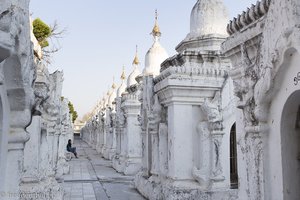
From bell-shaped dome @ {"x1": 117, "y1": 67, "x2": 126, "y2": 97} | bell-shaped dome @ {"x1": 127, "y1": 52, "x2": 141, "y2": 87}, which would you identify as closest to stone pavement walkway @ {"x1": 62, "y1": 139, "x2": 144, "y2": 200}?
bell-shaped dome @ {"x1": 127, "y1": 52, "x2": 141, "y2": 87}

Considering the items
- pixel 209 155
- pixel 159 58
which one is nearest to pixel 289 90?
pixel 209 155

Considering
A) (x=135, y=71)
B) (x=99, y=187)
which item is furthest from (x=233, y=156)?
(x=135, y=71)

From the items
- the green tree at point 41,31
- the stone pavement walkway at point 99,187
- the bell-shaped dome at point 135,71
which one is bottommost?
the stone pavement walkway at point 99,187

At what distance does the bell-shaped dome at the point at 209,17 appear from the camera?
8.66 m

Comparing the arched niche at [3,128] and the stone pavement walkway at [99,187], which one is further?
the stone pavement walkway at [99,187]

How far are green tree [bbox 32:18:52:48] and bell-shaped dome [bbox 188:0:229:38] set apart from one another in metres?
10.0

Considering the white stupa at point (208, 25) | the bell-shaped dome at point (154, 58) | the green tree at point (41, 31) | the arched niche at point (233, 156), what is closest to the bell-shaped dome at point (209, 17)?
the white stupa at point (208, 25)

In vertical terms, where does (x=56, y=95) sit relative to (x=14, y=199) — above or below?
above

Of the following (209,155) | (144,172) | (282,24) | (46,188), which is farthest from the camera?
(144,172)

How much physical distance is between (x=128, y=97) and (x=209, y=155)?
24.7 ft

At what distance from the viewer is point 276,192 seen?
4.18 meters

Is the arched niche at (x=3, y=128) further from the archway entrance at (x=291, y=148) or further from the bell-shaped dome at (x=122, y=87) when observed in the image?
the bell-shaped dome at (x=122, y=87)

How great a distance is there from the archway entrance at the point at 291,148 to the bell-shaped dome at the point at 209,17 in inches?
189

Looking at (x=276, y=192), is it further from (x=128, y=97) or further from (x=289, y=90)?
(x=128, y=97)
